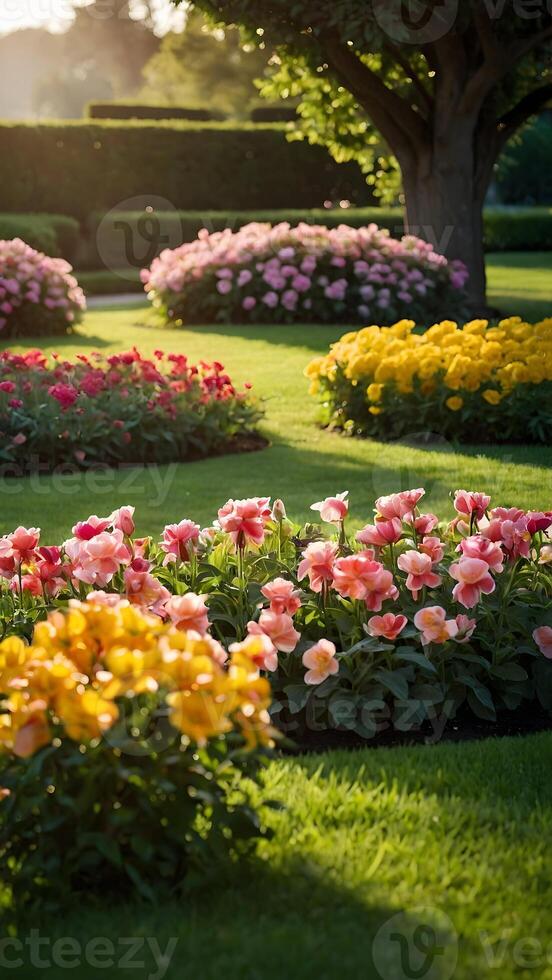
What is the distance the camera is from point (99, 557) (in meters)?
3.50

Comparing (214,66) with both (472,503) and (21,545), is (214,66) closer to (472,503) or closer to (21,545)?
(472,503)

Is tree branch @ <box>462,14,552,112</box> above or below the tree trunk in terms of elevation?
above

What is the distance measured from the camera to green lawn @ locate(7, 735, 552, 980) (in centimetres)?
236

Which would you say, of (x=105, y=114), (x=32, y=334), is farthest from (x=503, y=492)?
(x=105, y=114)

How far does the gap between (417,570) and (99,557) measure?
0.93m

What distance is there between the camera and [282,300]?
14.6 meters

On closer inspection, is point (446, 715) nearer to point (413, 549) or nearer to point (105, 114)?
point (413, 549)

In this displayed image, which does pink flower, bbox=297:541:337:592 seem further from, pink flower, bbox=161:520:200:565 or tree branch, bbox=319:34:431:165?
tree branch, bbox=319:34:431:165

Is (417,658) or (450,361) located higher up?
(450,361)

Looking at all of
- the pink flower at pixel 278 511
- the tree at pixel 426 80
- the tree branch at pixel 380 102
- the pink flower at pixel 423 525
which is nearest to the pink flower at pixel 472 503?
the pink flower at pixel 423 525

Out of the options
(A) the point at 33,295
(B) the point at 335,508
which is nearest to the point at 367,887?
(B) the point at 335,508

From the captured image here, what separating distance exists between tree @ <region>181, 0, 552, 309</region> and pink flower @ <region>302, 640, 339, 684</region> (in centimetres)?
1004

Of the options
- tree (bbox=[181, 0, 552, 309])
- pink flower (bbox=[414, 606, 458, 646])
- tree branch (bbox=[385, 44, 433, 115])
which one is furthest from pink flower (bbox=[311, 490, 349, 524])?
tree branch (bbox=[385, 44, 433, 115])

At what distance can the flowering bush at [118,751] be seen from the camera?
94.8 inches
